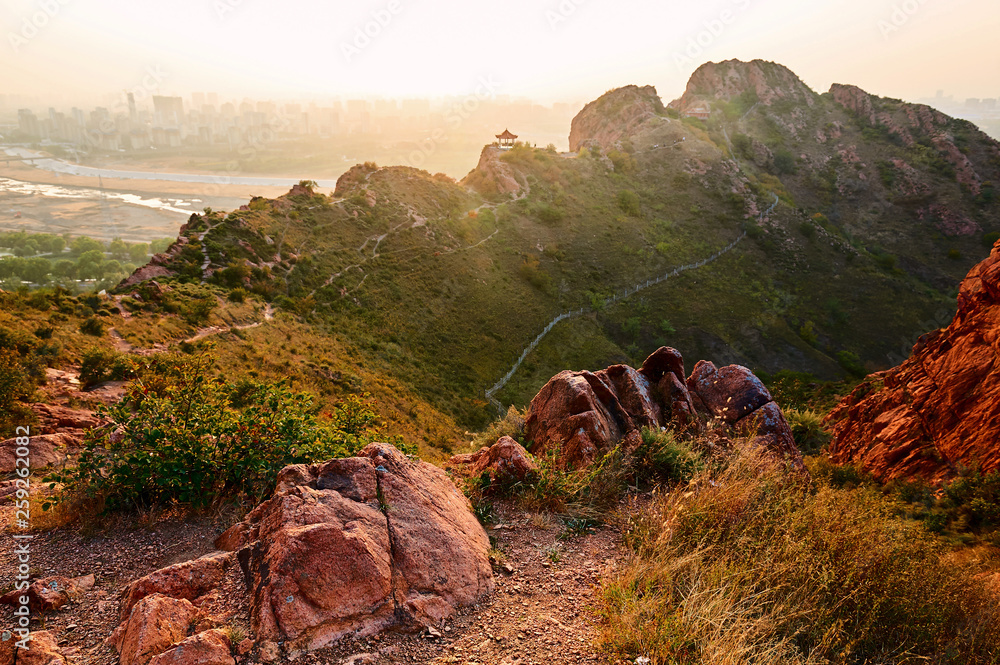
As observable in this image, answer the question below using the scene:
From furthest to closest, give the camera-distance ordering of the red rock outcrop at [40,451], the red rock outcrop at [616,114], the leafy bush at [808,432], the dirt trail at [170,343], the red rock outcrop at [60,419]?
1. the red rock outcrop at [616,114]
2. the dirt trail at [170,343]
3. the leafy bush at [808,432]
4. the red rock outcrop at [60,419]
5. the red rock outcrop at [40,451]

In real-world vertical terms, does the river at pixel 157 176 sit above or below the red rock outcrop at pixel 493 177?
above

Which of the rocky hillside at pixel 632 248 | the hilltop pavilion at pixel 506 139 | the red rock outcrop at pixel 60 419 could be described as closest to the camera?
the red rock outcrop at pixel 60 419

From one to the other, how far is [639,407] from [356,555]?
711 cm

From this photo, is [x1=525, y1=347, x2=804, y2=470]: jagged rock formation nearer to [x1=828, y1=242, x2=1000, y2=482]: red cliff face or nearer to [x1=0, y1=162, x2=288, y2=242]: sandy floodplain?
[x1=828, y1=242, x2=1000, y2=482]: red cliff face

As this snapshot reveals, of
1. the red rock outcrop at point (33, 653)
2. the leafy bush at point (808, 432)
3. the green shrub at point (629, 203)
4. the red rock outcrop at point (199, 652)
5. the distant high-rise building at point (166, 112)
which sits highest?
the distant high-rise building at point (166, 112)

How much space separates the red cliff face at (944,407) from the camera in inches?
422

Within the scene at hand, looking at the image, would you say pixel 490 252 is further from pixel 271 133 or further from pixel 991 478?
pixel 271 133

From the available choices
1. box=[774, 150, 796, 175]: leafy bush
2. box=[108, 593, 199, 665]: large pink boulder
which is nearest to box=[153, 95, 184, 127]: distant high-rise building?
box=[774, 150, 796, 175]: leafy bush

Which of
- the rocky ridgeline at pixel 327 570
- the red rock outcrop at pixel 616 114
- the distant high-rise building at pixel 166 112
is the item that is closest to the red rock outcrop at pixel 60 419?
the rocky ridgeline at pixel 327 570

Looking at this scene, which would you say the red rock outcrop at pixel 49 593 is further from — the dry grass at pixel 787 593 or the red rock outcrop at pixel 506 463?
the dry grass at pixel 787 593

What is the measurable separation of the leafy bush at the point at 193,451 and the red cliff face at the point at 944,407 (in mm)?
13716

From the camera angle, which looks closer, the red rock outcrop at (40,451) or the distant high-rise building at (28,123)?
→ the red rock outcrop at (40,451)

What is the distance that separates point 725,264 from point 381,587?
54.8 meters

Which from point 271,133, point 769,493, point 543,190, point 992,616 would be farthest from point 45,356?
point 271,133
